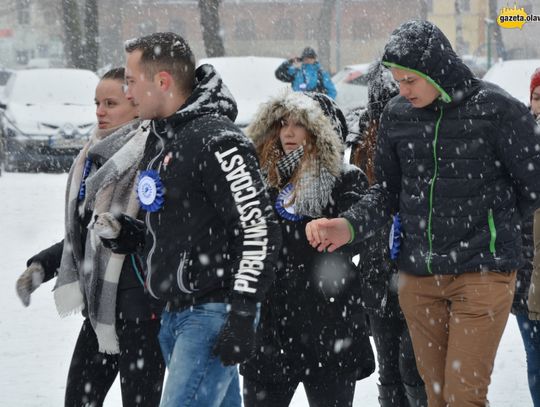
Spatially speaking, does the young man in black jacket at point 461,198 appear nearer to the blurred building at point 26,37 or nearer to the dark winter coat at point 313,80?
the dark winter coat at point 313,80

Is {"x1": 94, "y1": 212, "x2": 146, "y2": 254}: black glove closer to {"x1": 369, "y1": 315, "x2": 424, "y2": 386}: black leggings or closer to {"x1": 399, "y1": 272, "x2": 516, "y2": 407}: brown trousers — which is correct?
{"x1": 399, "y1": 272, "x2": 516, "y2": 407}: brown trousers

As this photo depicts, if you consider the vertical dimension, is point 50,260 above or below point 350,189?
below

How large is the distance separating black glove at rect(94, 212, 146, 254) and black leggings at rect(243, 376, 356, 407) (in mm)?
884

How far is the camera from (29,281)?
14.4 feet

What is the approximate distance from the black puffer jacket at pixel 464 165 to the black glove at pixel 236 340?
2.90 ft

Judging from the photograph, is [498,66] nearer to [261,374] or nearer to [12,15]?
[261,374]

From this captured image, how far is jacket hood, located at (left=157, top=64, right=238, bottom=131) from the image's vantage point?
3.64 m

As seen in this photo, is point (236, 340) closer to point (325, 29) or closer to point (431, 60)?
point (431, 60)

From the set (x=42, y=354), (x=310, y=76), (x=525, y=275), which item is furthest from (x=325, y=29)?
(x=525, y=275)

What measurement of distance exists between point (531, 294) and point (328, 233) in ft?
4.79

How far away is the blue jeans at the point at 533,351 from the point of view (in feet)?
16.9

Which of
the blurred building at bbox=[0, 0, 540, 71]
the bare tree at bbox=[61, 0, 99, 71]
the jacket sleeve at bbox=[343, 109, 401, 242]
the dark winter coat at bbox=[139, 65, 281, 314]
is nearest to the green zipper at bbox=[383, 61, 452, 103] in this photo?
the jacket sleeve at bbox=[343, 109, 401, 242]

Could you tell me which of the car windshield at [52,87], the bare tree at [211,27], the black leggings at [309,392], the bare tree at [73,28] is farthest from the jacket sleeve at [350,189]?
the bare tree at [73,28]

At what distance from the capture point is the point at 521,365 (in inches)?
260
